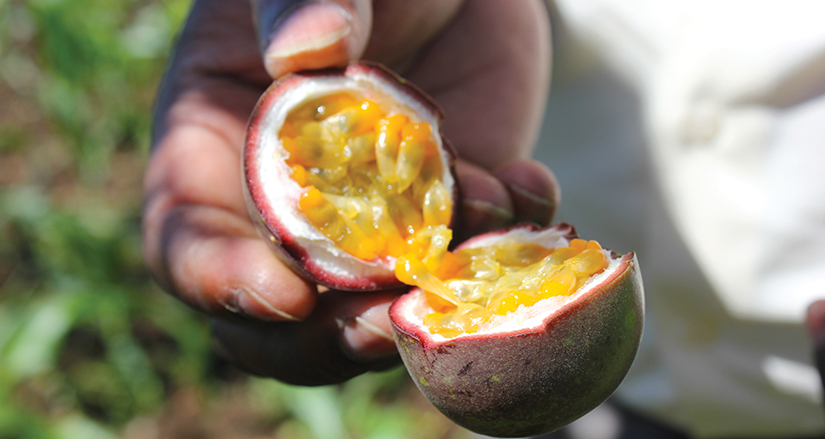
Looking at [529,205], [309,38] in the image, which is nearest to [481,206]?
[529,205]

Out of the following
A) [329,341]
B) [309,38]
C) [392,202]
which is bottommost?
[329,341]

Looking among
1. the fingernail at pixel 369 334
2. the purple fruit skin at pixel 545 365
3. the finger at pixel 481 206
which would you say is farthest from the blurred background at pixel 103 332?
the purple fruit skin at pixel 545 365

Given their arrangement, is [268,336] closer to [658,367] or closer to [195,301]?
[195,301]

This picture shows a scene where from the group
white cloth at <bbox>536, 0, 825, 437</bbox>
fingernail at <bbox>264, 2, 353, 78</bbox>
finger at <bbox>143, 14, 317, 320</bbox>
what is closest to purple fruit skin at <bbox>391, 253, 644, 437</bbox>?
finger at <bbox>143, 14, 317, 320</bbox>

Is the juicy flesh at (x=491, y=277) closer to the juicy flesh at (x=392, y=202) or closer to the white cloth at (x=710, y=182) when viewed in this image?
the juicy flesh at (x=392, y=202)

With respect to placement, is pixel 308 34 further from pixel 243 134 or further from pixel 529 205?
pixel 529 205

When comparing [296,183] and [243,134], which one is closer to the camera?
[296,183]
